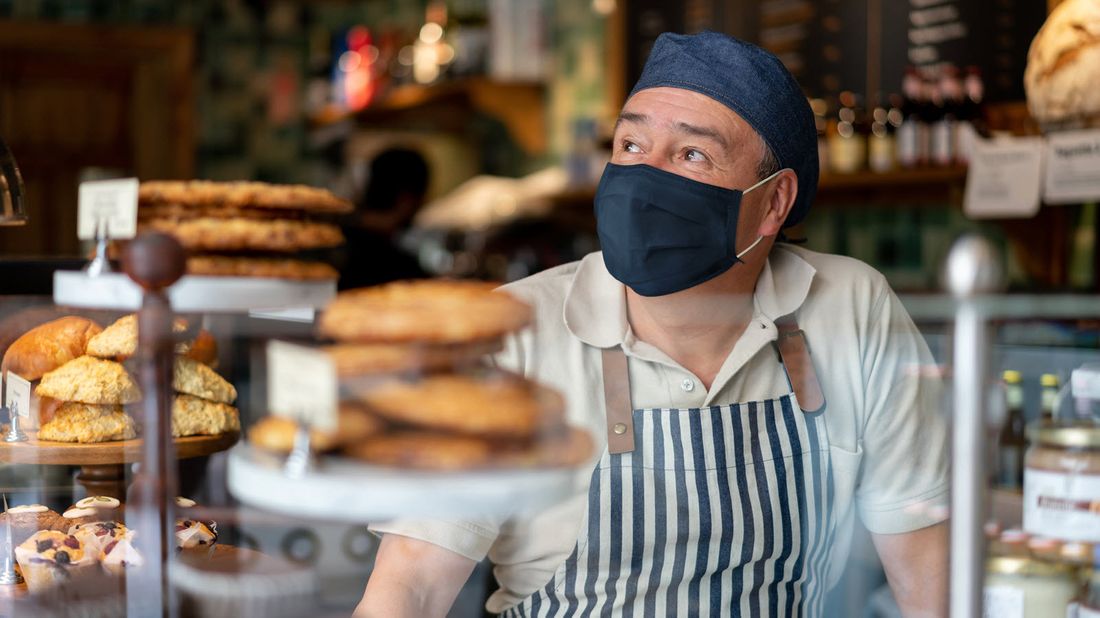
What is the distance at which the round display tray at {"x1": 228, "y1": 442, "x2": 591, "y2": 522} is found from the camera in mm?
773

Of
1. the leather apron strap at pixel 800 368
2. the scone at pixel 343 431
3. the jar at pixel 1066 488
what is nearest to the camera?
the scone at pixel 343 431

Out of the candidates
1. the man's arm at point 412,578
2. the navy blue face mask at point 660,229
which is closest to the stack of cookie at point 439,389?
the navy blue face mask at point 660,229

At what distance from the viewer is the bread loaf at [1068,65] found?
217cm

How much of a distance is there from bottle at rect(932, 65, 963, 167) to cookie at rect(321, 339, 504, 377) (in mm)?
2320

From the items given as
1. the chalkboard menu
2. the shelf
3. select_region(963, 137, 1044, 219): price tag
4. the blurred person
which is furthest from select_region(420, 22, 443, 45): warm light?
select_region(963, 137, 1044, 219): price tag

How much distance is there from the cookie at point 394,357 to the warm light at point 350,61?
502cm

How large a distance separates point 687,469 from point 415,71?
13.5ft

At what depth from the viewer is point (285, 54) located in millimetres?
6141

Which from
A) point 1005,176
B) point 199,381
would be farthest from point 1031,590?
point 1005,176

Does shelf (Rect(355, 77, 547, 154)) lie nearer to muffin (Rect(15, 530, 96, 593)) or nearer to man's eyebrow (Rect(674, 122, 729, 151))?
man's eyebrow (Rect(674, 122, 729, 151))

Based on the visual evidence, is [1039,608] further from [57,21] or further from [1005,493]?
[57,21]

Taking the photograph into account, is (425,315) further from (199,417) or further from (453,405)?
(199,417)

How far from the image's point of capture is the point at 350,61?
5719mm

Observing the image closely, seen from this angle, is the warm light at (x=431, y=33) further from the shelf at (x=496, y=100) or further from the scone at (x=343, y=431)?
the scone at (x=343, y=431)
